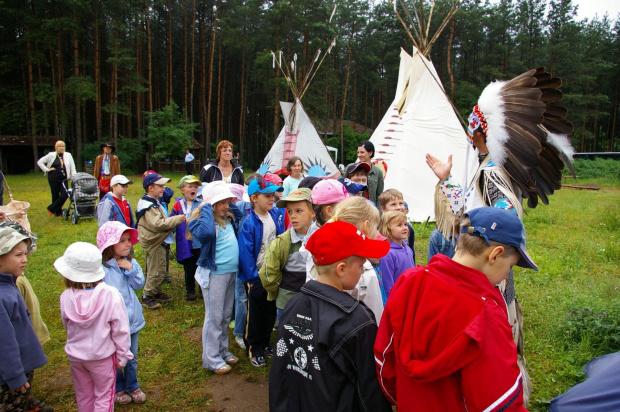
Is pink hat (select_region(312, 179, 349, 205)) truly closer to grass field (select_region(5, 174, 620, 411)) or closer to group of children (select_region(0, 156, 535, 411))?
group of children (select_region(0, 156, 535, 411))

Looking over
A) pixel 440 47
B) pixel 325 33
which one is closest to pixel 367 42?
pixel 440 47

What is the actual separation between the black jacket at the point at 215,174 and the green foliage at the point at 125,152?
2120 centimetres

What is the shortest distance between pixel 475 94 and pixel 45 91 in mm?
27776

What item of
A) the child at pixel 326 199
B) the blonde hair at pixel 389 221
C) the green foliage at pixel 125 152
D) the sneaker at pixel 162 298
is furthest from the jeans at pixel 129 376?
the green foliage at pixel 125 152

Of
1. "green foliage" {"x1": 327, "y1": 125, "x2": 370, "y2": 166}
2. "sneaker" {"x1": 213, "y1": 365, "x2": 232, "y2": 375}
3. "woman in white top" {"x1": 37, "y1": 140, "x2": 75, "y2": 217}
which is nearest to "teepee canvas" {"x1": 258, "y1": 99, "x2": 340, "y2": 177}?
"woman in white top" {"x1": 37, "y1": 140, "x2": 75, "y2": 217}

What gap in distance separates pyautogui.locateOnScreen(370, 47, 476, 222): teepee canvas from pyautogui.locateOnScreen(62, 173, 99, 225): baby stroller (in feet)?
21.4

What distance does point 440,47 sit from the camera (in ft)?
113

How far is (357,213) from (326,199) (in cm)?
66

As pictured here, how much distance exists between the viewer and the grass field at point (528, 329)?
126 inches

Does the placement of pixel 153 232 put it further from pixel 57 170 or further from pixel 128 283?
pixel 57 170

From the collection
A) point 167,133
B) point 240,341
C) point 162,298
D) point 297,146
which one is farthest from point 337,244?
point 167,133

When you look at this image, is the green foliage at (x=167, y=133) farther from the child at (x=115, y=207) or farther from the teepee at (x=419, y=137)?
the child at (x=115, y=207)

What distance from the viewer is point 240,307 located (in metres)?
3.98

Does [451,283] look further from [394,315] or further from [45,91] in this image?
[45,91]
